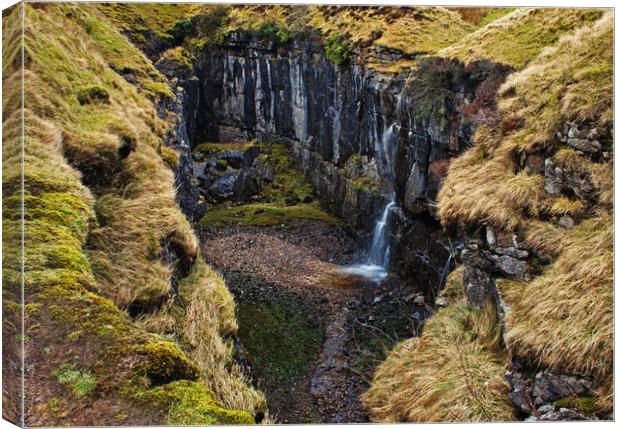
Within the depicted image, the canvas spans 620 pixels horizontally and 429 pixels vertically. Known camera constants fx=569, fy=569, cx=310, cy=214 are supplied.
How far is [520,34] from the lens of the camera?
13.7 m

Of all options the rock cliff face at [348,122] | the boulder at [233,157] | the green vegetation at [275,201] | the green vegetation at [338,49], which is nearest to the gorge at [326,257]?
the rock cliff face at [348,122]

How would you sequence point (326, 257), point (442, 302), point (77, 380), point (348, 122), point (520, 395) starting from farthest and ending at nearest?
1. point (348, 122)
2. point (326, 257)
3. point (442, 302)
4. point (520, 395)
5. point (77, 380)

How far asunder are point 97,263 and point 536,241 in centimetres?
627

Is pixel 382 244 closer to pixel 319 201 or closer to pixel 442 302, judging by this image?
pixel 319 201

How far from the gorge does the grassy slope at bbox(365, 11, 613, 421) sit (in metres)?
0.03

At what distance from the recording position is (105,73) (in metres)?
13.3

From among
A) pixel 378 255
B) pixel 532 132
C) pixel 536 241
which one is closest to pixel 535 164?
pixel 532 132

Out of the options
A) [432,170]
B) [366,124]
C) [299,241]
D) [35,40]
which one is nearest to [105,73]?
[35,40]

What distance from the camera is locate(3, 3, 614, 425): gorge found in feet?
19.6

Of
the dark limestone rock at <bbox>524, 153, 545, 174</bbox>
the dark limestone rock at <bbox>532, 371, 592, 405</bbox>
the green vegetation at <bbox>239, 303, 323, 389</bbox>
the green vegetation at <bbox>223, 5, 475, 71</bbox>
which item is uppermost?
the green vegetation at <bbox>223, 5, 475, 71</bbox>

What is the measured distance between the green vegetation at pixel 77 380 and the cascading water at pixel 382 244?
11658 mm

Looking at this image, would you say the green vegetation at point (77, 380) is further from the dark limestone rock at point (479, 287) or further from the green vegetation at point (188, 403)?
the dark limestone rock at point (479, 287)

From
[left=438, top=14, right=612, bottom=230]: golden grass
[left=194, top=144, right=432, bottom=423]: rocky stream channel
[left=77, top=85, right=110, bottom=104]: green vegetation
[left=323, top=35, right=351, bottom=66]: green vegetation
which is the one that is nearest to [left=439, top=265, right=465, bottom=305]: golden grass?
[left=194, top=144, right=432, bottom=423]: rocky stream channel

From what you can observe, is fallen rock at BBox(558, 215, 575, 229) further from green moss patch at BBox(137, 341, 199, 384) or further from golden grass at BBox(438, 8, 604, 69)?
green moss patch at BBox(137, 341, 199, 384)
